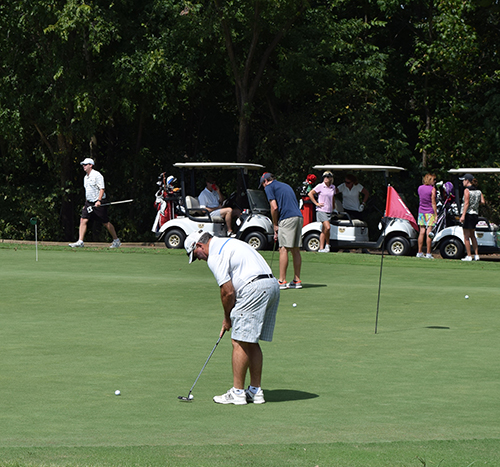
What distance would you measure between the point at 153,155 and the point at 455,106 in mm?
9348

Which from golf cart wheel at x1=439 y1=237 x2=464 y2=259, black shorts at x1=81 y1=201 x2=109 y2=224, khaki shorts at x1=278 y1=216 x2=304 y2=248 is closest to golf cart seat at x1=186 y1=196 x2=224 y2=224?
black shorts at x1=81 y1=201 x2=109 y2=224

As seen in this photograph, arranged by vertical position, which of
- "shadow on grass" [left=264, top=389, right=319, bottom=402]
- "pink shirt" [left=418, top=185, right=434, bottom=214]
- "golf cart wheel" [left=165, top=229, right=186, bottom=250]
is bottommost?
"shadow on grass" [left=264, top=389, right=319, bottom=402]

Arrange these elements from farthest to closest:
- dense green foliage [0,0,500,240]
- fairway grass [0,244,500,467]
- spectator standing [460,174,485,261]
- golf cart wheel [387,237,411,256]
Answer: dense green foliage [0,0,500,240] < golf cart wheel [387,237,411,256] < spectator standing [460,174,485,261] < fairway grass [0,244,500,467]

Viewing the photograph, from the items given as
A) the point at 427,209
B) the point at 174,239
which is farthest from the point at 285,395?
the point at 174,239

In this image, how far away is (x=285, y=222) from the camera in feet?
44.8

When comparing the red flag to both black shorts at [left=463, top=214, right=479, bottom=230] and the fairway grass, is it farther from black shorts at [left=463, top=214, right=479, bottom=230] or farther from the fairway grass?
black shorts at [left=463, top=214, right=479, bottom=230]

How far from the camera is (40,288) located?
1346 centimetres

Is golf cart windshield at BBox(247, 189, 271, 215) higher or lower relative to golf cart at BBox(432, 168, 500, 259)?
higher

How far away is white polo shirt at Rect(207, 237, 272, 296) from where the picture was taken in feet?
21.4

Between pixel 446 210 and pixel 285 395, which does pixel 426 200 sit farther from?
pixel 285 395

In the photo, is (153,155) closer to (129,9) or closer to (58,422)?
(129,9)

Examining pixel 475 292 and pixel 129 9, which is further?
pixel 129 9

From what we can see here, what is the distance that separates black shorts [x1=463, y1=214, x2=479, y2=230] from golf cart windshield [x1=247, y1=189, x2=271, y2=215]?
16.5 feet

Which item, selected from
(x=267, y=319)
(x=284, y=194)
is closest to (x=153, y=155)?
(x=284, y=194)
